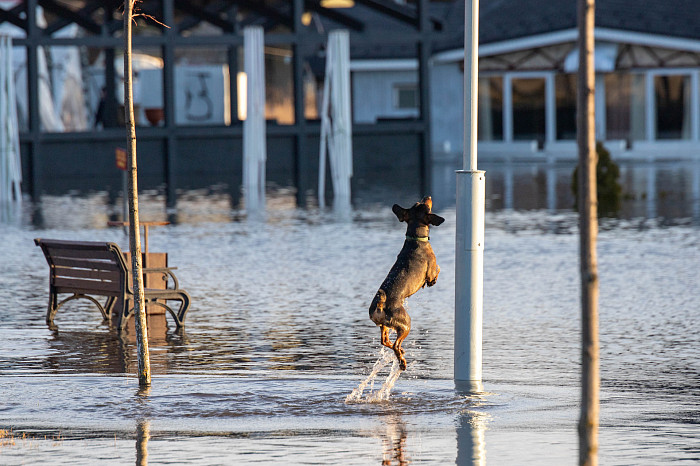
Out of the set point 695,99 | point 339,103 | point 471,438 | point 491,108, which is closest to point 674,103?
point 695,99

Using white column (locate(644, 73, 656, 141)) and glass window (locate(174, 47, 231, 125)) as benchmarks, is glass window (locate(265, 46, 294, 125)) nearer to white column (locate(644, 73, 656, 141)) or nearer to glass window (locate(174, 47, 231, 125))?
glass window (locate(174, 47, 231, 125))

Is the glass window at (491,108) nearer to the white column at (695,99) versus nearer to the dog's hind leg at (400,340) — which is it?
the white column at (695,99)

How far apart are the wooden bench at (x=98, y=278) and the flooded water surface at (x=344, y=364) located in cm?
21

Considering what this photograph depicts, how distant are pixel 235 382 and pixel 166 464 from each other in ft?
7.81

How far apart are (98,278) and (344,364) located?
9.83 ft

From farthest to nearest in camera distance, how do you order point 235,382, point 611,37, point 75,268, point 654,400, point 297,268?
point 611,37 < point 297,268 < point 75,268 < point 235,382 < point 654,400

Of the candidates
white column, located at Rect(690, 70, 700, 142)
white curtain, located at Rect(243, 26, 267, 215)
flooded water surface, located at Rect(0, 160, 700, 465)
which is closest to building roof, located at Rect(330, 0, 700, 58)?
white column, located at Rect(690, 70, 700, 142)

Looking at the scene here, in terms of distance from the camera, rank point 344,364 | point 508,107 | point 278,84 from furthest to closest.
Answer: point 508,107 < point 278,84 < point 344,364

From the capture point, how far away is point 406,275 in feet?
28.4

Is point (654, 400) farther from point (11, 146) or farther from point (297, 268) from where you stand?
point (11, 146)

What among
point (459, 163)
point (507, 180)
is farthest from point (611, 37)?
point (507, 180)

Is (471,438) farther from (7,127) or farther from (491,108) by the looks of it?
(491,108)

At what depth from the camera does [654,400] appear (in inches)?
336

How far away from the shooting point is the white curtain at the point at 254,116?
29188 mm
